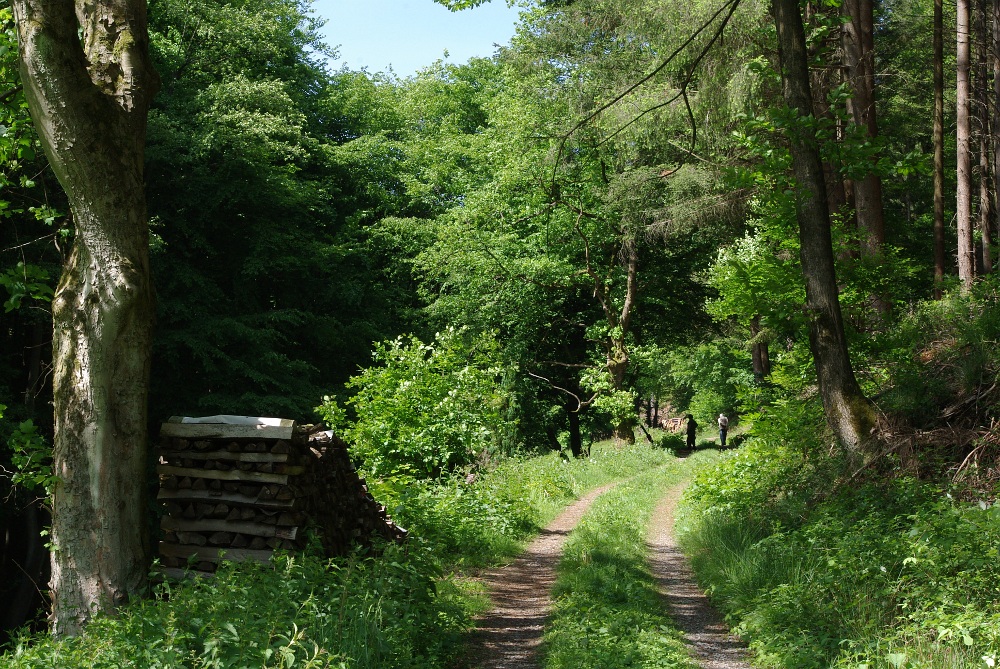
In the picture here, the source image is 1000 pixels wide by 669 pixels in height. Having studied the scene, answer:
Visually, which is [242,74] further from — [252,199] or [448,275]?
[448,275]

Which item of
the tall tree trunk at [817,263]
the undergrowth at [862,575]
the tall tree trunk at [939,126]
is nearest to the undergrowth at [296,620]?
the undergrowth at [862,575]

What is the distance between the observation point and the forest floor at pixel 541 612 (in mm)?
6789

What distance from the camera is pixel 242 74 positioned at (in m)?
22.0

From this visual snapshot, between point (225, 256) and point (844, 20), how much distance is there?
695 inches

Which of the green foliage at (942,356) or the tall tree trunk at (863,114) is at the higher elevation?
the tall tree trunk at (863,114)

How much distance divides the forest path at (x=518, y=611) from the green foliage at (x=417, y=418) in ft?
6.40

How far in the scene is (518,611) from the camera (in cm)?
857

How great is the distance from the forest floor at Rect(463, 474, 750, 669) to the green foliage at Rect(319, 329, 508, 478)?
1.98m

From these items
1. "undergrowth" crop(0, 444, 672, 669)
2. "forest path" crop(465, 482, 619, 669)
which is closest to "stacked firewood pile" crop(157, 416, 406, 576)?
"undergrowth" crop(0, 444, 672, 669)

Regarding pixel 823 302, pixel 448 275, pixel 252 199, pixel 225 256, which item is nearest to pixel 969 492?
pixel 823 302

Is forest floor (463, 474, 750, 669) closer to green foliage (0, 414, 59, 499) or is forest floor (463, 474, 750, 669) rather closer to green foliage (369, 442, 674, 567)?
green foliage (369, 442, 674, 567)

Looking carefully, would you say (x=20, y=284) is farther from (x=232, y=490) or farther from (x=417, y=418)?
(x=417, y=418)

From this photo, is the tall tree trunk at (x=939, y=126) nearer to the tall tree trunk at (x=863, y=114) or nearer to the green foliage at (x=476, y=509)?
the tall tree trunk at (x=863, y=114)

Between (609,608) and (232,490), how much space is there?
11.7ft
